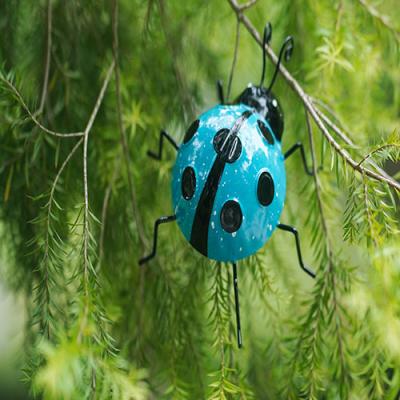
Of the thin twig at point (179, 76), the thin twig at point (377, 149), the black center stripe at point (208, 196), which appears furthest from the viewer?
the thin twig at point (179, 76)

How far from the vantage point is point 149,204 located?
1253 millimetres

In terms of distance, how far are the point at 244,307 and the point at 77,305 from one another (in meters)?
0.55

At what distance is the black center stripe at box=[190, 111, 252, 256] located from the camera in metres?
0.89

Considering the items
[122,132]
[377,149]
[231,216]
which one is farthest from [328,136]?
[122,132]

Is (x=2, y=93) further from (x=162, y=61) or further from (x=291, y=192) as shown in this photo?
(x=291, y=192)

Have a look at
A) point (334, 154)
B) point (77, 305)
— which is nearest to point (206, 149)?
point (334, 154)

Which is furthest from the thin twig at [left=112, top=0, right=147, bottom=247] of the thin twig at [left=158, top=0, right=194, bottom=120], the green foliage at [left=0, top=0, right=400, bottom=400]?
the thin twig at [left=158, top=0, right=194, bottom=120]

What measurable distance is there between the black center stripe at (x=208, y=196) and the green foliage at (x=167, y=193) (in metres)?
0.10

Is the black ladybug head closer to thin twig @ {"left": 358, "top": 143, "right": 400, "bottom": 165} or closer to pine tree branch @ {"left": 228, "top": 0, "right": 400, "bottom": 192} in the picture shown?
pine tree branch @ {"left": 228, "top": 0, "right": 400, "bottom": 192}

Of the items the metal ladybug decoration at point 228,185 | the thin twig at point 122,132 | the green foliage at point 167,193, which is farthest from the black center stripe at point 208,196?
the thin twig at point 122,132

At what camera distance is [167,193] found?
4.19 ft

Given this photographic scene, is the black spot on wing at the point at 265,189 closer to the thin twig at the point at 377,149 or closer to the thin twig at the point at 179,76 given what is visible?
the thin twig at the point at 377,149

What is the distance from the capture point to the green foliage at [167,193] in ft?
3.07

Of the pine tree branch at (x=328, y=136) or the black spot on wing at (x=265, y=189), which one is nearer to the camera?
the pine tree branch at (x=328, y=136)
